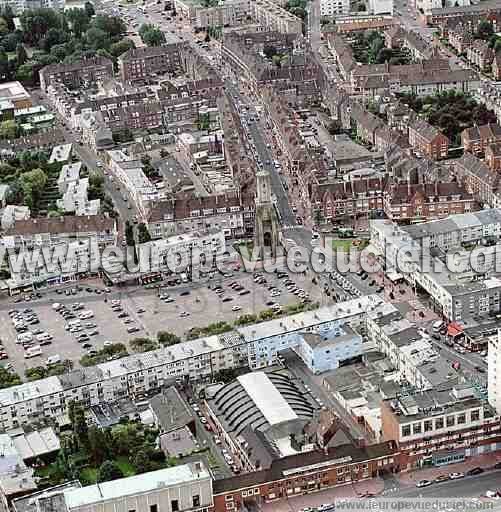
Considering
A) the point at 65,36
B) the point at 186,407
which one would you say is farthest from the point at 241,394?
the point at 65,36

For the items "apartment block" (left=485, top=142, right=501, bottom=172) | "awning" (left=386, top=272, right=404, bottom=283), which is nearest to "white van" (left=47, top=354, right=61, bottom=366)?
"awning" (left=386, top=272, right=404, bottom=283)

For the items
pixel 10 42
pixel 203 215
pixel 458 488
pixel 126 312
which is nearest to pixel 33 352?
pixel 126 312

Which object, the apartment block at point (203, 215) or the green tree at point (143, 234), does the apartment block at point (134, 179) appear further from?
the green tree at point (143, 234)

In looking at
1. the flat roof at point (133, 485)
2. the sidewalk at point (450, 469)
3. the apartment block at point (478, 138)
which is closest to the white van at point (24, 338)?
the flat roof at point (133, 485)

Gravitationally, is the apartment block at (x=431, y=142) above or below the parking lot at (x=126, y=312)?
above

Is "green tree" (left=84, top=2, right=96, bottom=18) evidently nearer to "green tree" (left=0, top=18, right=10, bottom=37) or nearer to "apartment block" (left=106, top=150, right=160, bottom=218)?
"green tree" (left=0, top=18, right=10, bottom=37)

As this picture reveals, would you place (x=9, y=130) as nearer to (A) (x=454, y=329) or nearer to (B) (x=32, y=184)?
(B) (x=32, y=184)
